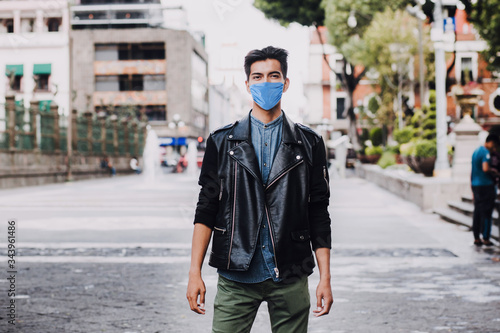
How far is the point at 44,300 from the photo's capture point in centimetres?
713

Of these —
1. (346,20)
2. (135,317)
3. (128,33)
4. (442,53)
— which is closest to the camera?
(135,317)

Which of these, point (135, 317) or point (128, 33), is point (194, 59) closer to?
point (128, 33)

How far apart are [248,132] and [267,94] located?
174 millimetres

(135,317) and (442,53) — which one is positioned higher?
(442,53)

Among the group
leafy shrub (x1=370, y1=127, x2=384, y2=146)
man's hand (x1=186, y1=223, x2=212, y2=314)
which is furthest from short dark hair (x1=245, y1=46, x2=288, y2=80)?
leafy shrub (x1=370, y1=127, x2=384, y2=146)

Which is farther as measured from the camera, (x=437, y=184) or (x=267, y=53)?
(x=437, y=184)

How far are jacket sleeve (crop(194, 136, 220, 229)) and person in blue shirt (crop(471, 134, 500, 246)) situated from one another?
8355 mm

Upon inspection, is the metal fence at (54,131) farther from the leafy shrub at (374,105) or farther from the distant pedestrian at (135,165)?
the leafy shrub at (374,105)

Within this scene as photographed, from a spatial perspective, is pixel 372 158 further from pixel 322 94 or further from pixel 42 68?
pixel 322 94

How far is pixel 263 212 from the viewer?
3.08 meters

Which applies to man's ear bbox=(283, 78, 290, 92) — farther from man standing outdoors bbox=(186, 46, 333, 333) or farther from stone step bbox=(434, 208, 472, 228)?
stone step bbox=(434, 208, 472, 228)

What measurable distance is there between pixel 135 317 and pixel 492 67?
3225 cm

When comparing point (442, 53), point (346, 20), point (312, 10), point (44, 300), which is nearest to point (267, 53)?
point (44, 300)

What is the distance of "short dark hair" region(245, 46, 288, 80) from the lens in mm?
3199
